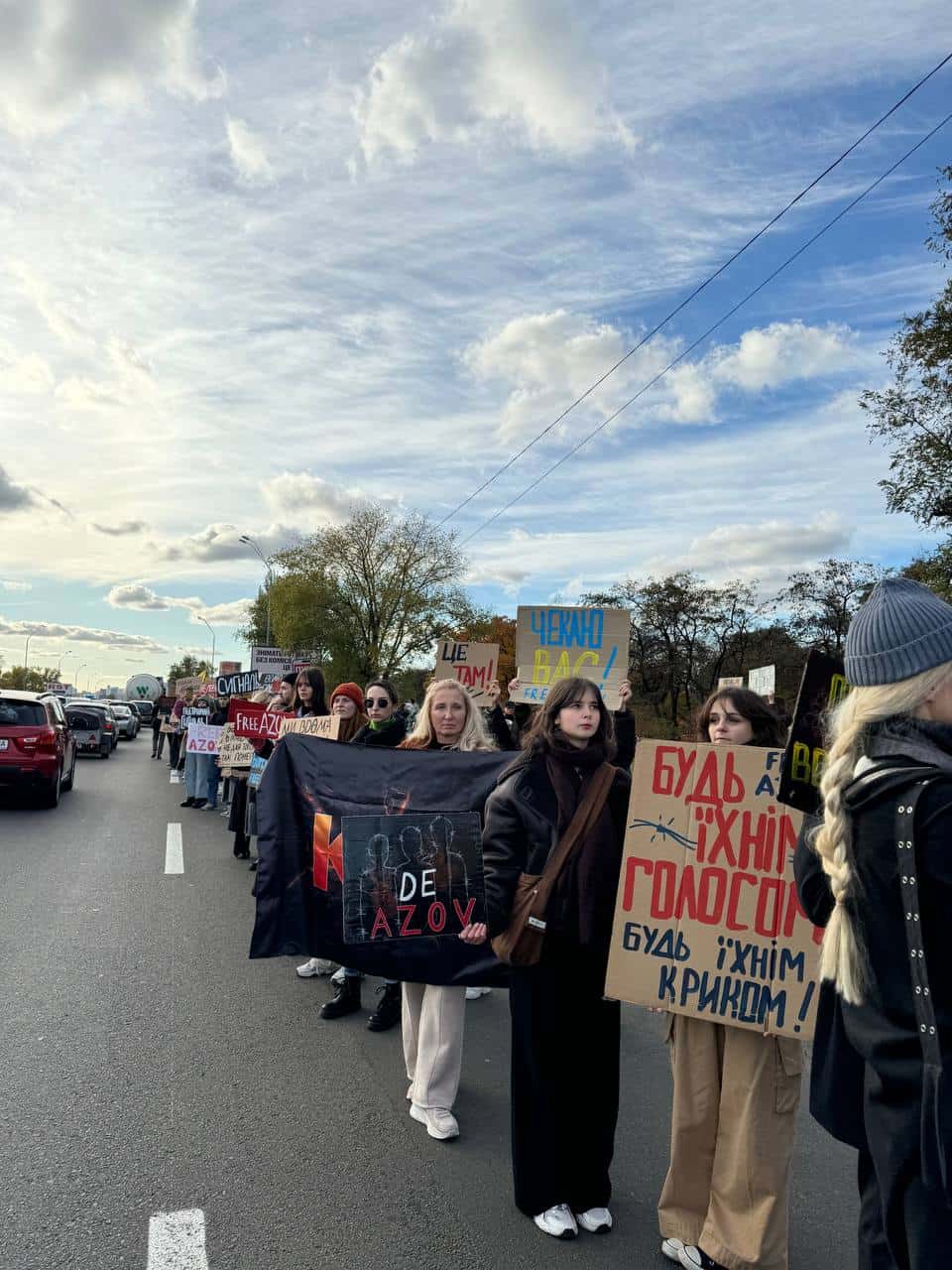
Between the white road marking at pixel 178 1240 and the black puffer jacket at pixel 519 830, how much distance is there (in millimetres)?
1363

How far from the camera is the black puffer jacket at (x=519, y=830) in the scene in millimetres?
3615

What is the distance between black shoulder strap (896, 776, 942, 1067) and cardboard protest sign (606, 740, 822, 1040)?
1547 mm

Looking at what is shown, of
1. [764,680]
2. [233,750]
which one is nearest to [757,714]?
[764,680]

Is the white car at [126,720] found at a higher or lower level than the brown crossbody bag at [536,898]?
lower

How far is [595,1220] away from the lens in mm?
3477

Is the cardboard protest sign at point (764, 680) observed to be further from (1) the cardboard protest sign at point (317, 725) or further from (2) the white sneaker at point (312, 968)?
(2) the white sneaker at point (312, 968)

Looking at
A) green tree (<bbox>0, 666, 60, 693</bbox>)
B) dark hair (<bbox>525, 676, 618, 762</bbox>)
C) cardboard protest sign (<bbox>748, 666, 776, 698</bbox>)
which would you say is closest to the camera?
dark hair (<bbox>525, 676, 618, 762</bbox>)

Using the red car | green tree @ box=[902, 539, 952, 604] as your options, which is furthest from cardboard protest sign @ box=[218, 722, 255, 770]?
green tree @ box=[902, 539, 952, 604]

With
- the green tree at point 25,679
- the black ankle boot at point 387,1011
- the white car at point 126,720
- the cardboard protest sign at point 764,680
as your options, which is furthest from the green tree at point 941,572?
the green tree at point 25,679

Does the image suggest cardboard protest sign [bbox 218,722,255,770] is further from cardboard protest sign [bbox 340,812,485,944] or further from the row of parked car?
cardboard protest sign [bbox 340,812,485,944]

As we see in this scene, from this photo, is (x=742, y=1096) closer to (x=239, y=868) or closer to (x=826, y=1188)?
(x=826, y=1188)

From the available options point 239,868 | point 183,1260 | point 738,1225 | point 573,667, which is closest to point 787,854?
point 738,1225

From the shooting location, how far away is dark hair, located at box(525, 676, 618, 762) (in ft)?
12.1

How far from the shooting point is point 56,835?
12.3 m
